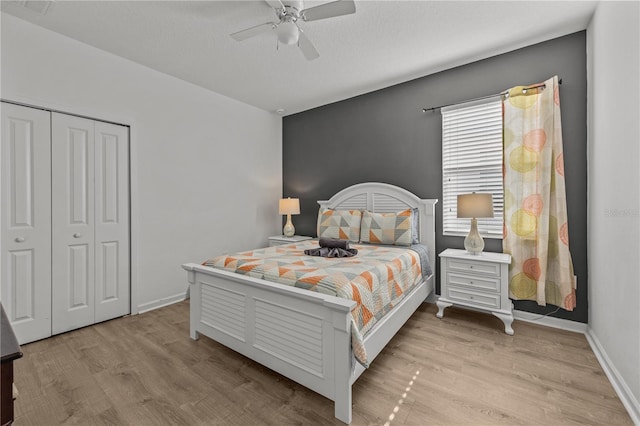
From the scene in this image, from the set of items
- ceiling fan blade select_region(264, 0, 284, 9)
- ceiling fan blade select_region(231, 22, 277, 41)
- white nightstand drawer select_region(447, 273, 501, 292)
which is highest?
ceiling fan blade select_region(264, 0, 284, 9)

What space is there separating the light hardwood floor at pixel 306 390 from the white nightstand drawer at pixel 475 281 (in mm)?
400

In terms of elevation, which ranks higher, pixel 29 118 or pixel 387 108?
pixel 387 108

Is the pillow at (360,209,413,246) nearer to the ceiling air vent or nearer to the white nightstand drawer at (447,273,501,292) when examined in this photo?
the white nightstand drawer at (447,273,501,292)

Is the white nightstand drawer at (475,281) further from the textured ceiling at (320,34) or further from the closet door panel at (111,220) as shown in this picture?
the closet door panel at (111,220)

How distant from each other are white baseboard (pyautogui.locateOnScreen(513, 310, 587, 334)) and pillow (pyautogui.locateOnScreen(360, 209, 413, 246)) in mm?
1237

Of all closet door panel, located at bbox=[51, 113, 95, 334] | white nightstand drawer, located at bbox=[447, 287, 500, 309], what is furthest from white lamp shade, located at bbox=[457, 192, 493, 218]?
closet door panel, located at bbox=[51, 113, 95, 334]

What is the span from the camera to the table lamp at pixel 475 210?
8.53 ft

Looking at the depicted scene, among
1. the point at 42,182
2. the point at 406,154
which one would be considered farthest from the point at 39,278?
the point at 406,154

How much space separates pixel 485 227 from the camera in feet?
9.85

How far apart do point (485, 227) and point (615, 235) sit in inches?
45.6

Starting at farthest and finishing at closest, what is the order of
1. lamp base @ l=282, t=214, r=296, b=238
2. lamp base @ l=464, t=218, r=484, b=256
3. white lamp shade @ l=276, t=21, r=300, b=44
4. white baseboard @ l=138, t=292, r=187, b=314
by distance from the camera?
lamp base @ l=282, t=214, r=296, b=238 < white baseboard @ l=138, t=292, r=187, b=314 < lamp base @ l=464, t=218, r=484, b=256 < white lamp shade @ l=276, t=21, r=300, b=44

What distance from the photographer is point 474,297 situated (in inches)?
105

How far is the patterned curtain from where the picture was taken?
2.52 metres

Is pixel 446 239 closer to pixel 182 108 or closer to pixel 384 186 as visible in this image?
pixel 384 186
